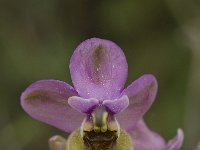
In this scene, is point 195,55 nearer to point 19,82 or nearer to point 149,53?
point 149,53

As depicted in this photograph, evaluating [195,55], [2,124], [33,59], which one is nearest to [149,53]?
[195,55]

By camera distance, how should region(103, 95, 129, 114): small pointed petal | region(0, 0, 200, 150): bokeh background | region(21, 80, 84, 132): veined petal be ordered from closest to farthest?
region(103, 95, 129, 114): small pointed petal, region(21, 80, 84, 132): veined petal, region(0, 0, 200, 150): bokeh background

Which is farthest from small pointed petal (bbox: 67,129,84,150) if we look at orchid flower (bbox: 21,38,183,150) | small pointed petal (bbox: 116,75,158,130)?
small pointed petal (bbox: 116,75,158,130)

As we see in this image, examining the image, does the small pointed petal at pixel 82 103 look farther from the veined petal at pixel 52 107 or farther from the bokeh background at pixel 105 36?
the bokeh background at pixel 105 36

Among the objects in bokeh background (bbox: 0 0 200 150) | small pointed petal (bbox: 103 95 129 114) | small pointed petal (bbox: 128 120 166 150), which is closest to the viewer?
small pointed petal (bbox: 103 95 129 114)

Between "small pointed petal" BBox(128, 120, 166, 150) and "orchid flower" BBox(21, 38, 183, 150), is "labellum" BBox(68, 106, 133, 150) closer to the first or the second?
"orchid flower" BBox(21, 38, 183, 150)

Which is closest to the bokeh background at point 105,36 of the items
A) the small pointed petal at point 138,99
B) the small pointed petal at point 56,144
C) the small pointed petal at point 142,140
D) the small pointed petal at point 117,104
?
the small pointed petal at point 142,140

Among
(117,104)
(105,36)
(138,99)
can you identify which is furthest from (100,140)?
(105,36)
